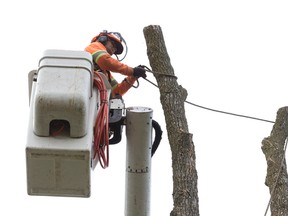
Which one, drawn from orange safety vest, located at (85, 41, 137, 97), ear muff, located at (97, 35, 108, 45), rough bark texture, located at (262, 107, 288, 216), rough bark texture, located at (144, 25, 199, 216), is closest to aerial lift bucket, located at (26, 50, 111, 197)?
rough bark texture, located at (144, 25, 199, 216)

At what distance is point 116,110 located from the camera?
24.7ft

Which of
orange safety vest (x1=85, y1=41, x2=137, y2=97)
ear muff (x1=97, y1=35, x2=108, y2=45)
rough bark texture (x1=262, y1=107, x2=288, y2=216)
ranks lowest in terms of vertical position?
rough bark texture (x1=262, y1=107, x2=288, y2=216)

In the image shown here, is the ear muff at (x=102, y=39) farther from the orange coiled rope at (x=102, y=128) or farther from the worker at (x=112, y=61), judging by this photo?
the orange coiled rope at (x=102, y=128)

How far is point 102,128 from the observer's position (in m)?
6.89

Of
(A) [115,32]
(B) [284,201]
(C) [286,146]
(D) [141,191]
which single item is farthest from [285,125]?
(A) [115,32]

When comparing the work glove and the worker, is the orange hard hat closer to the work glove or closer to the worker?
the worker

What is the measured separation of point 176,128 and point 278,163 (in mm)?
1025


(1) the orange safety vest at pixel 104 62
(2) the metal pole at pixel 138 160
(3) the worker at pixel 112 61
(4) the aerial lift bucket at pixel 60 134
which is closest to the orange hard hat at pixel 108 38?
(3) the worker at pixel 112 61

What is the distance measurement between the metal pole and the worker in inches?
20.2

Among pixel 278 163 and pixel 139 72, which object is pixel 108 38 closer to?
pixel 139 72

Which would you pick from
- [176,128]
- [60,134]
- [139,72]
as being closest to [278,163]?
[176,128]

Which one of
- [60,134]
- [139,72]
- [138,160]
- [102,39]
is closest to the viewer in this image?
[60,134]

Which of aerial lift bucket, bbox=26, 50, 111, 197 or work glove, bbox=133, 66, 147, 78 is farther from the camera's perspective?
work glove, bbox=133, 66, 147, 78

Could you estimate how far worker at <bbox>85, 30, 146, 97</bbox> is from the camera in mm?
7898
